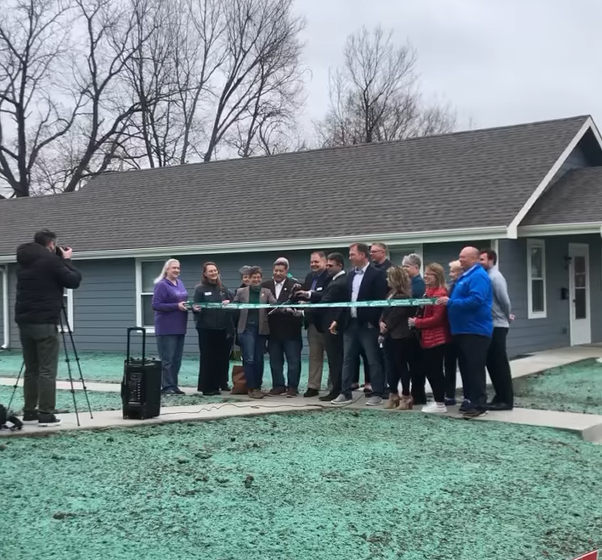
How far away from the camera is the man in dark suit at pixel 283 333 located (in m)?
9.92

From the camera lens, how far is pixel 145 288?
17.5 meters

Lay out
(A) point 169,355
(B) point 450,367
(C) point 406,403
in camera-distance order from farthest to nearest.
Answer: (A) point 169,355 → (B) point 450,367 → (C) point 406,403

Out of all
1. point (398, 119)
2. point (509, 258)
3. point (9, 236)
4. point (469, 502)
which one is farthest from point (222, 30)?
point (469, 502)

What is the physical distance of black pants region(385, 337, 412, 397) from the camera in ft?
28.6

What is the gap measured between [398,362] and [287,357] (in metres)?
1.86

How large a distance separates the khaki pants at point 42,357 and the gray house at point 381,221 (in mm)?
7902

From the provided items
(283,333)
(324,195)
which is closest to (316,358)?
(283,333)

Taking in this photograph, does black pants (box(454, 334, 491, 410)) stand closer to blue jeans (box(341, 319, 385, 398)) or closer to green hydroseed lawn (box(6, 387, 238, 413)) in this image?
blue jeans (box(341, 319, 385, 398))

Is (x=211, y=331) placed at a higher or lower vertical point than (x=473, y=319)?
lower

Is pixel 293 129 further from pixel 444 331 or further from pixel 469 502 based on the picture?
pixel 469 502

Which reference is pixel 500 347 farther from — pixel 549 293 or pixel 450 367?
pixel 549 293

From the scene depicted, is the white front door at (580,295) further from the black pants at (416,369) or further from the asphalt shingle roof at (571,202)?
the black pants at (416,369)

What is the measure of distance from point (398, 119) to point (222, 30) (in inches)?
444

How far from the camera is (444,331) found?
8461 mm
